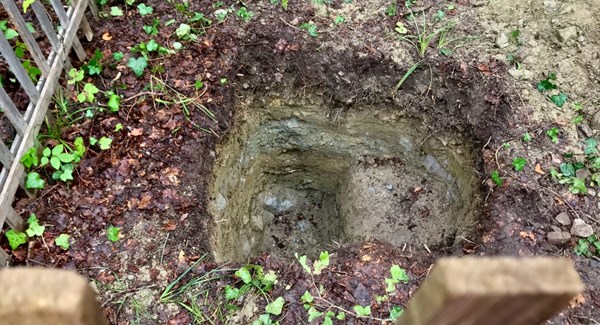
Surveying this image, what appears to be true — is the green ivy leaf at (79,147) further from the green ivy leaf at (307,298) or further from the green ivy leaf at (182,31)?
the green ivy leaf at (307,298)

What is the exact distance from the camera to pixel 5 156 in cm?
270

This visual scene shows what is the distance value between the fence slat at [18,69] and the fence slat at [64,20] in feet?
1.68

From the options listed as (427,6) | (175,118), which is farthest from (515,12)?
(175,118)

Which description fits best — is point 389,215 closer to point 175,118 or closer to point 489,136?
point 489,136

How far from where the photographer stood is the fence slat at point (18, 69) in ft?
8.75

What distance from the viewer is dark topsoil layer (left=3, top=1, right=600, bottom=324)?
2.79m

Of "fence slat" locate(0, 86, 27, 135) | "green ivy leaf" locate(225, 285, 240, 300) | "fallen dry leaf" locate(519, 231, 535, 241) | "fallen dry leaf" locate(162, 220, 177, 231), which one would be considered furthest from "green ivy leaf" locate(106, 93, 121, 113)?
"fallen dry leaf" locate(519, 231, 535, 241)

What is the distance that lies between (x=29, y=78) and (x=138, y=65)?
0.74 metres

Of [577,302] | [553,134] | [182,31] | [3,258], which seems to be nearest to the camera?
[3,258]

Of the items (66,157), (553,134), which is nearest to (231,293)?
(66,157)

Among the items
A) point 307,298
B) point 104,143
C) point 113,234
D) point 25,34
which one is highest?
point 25,34

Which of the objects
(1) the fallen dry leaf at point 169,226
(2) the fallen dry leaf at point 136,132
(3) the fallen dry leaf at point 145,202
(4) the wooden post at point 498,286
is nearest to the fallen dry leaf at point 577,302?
(4) the wooden post at point 498,286

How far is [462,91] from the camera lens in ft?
12.1

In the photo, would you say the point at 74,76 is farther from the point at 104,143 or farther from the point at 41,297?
the point at 41,297
